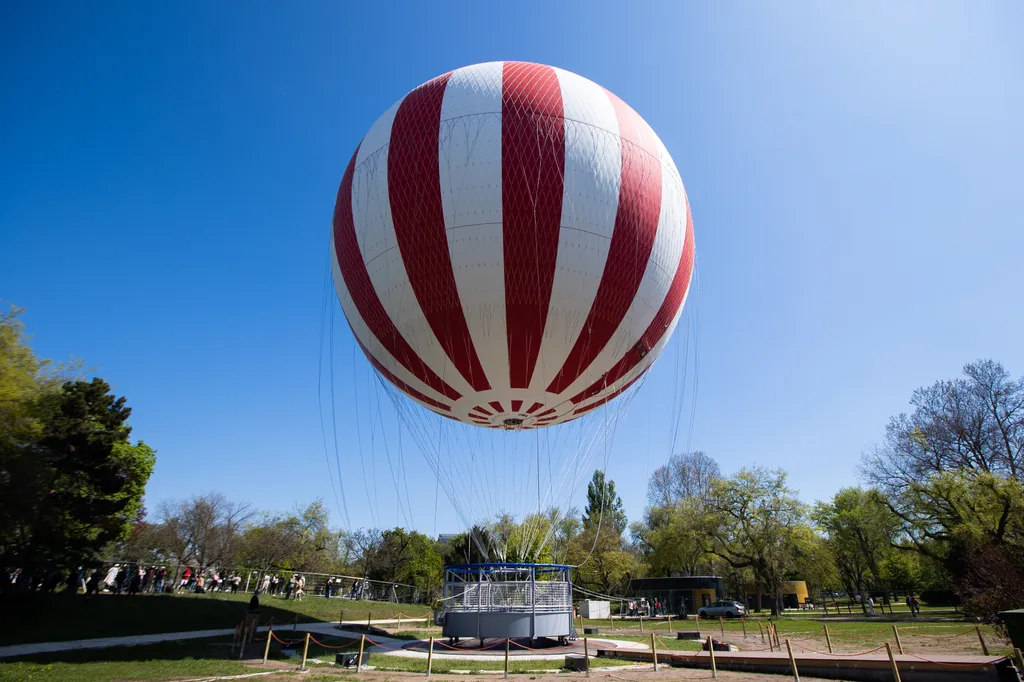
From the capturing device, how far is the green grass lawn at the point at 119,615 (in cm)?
1539

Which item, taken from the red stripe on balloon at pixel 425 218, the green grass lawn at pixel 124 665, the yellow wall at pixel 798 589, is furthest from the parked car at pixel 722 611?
the red stripe on balloon at pixel 425 218

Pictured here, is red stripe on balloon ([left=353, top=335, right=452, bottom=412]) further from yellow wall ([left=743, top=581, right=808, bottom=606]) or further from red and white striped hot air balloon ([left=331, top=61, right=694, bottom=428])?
yellow wall ([left=743, top=581, right=808, bottom=606])

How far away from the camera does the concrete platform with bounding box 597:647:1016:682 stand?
9.53 meters

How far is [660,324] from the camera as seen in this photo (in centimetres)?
1218

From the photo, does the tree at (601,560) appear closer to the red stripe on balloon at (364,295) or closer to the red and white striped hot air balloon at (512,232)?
the red stripe on balloon at (364,295)

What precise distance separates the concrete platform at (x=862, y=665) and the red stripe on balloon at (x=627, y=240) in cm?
833

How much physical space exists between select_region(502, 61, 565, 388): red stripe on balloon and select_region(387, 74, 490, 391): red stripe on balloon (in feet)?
3.82

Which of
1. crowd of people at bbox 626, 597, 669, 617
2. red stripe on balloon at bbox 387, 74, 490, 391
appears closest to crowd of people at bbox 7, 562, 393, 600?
red stripe on balloon at bbox 387, 74, 490, 391

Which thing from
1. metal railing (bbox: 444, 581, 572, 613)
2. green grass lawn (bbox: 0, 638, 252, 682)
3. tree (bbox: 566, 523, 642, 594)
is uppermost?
tree (bbox: 566, 523, 642, 594)

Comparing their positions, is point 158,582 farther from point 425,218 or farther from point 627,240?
point 627,240

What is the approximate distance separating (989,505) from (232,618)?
34110 millimetres

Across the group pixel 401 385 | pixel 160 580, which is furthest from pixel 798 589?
pixel 401 385

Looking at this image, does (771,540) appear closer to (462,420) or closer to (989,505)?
(989,505)

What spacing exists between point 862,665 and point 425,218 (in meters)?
12.7
